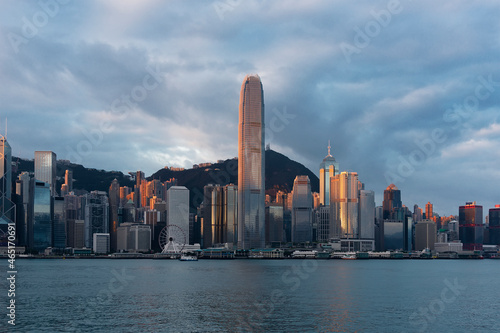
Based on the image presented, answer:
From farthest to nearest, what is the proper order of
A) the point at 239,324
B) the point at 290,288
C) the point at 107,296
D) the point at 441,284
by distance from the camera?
the point at 441,284 < the point at 290,288 < the point at 107,296 < the point at 239,324

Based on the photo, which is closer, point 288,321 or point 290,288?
point 288,321

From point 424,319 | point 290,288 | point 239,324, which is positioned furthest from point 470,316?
point 290,288

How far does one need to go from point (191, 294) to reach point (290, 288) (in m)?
22.9

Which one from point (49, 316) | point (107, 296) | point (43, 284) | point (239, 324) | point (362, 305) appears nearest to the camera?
point (239, 324)

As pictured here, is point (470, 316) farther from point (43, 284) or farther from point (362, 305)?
point (43, 284)

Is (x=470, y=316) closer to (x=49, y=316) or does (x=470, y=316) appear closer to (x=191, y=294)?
(x=191, y=294)

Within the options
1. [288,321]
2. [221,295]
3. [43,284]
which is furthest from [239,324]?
[43,284]

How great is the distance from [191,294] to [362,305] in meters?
33.6

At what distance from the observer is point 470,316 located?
85.4 metres

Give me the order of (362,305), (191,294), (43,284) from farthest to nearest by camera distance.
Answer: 1. (43,284)
2. (191,294)
3. (362,305)

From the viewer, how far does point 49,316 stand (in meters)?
80.4

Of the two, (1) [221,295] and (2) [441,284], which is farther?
(2) [441,284]

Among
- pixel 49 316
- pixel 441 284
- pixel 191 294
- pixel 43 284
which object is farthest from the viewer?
pixel 441 284

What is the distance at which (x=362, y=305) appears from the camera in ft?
309
